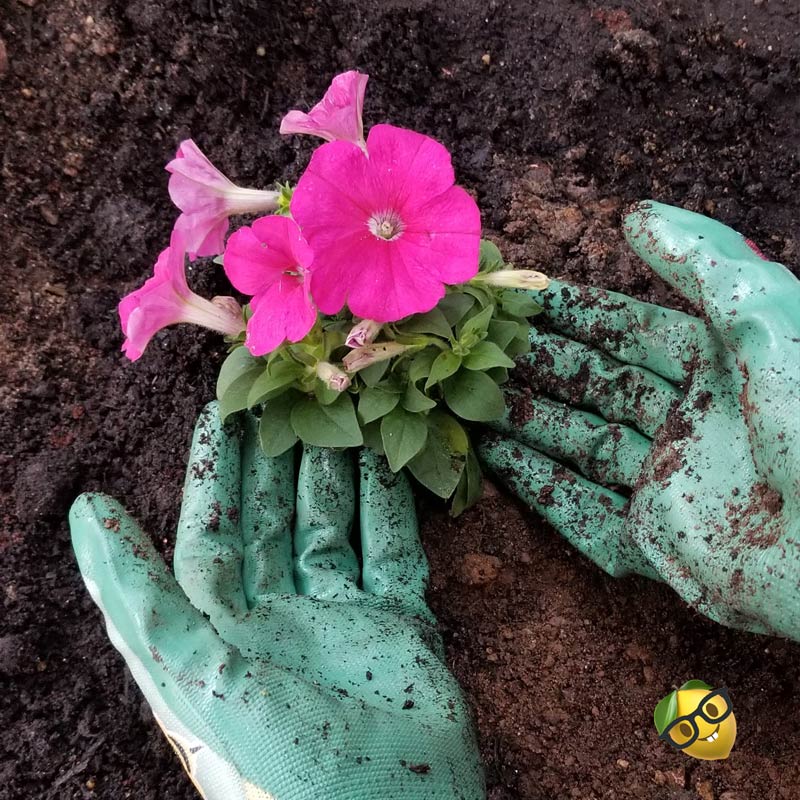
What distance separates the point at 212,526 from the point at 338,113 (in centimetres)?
123

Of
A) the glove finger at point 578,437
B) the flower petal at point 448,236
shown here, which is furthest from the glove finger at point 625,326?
the flower petal at point 448,236

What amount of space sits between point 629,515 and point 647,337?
0.56 m

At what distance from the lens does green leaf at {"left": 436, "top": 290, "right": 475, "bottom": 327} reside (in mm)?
2143

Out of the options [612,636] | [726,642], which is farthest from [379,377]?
[726,642]

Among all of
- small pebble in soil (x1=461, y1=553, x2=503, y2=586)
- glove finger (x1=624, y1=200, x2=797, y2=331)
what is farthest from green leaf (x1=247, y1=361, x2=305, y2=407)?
glove finger (x1=624, y1=200, x2=797, y2=331)

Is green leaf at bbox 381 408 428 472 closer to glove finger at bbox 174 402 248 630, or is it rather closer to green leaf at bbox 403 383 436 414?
green leaf at bbox 403 383 436 414

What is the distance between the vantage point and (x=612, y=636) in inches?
100

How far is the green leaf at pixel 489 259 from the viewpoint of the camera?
7.20 feet

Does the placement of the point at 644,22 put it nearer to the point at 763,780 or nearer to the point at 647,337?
the point at 647,337

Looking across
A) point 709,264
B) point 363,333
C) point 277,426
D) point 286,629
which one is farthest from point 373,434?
point 709,264

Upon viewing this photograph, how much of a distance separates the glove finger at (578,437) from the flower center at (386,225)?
3.01 feet

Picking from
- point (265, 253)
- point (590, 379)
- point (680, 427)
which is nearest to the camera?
point (265, 253)

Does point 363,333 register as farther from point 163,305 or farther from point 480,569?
point 480,569

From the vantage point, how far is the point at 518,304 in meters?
2.32
